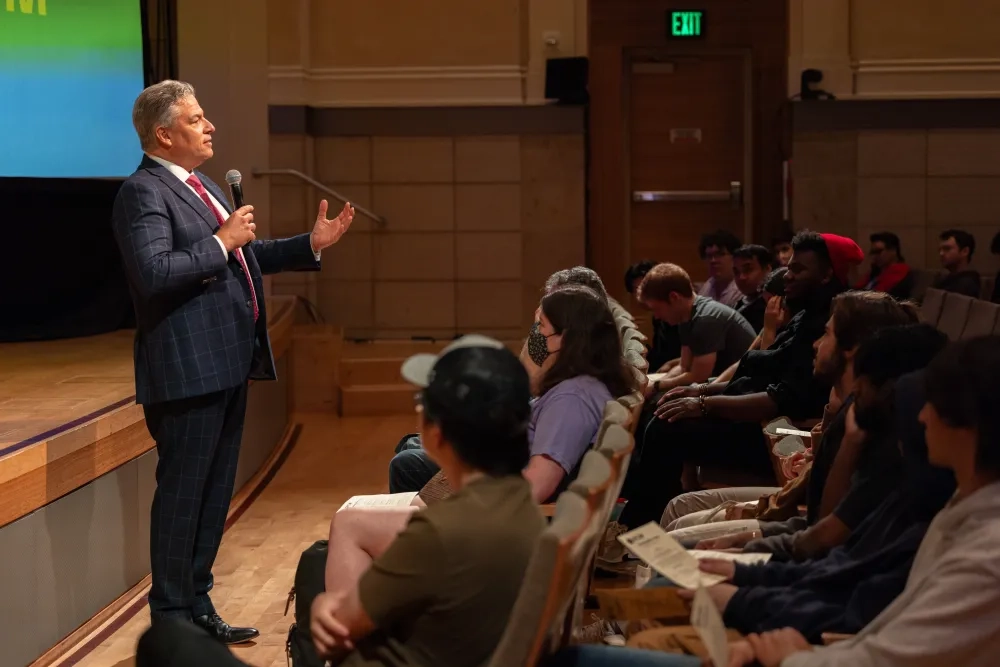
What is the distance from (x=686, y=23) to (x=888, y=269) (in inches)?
113

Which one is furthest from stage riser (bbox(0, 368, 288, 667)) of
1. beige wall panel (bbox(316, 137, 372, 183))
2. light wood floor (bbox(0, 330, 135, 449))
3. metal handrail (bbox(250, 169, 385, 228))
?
beige wall panel (bbox(316, 137, 372, 183))

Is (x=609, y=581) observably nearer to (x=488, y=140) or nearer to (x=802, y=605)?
(x=802, y=605)

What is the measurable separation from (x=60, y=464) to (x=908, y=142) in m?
7.08

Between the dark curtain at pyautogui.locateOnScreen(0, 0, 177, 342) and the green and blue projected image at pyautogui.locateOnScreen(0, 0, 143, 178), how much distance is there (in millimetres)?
132

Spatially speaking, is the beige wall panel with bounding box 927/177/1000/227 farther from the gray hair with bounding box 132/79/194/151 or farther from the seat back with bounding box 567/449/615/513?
the seat back with bounding box 567/449/615/513

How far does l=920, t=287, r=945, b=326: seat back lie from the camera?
A: 5411 millimetres

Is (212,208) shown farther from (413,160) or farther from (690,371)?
(413,160)

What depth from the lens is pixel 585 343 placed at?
3305mm

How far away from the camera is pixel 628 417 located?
2.75 m

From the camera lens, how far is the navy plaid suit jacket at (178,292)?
129 inches

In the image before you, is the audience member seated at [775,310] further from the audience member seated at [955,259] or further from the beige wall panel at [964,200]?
the beige wall panel at [964,200]

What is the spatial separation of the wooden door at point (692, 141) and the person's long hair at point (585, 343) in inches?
262

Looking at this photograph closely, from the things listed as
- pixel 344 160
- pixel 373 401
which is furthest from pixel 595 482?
pixel 344 160

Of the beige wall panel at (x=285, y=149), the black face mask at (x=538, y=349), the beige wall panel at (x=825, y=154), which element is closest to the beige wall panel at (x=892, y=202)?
the beige wall panel at (x=825, y=154)
